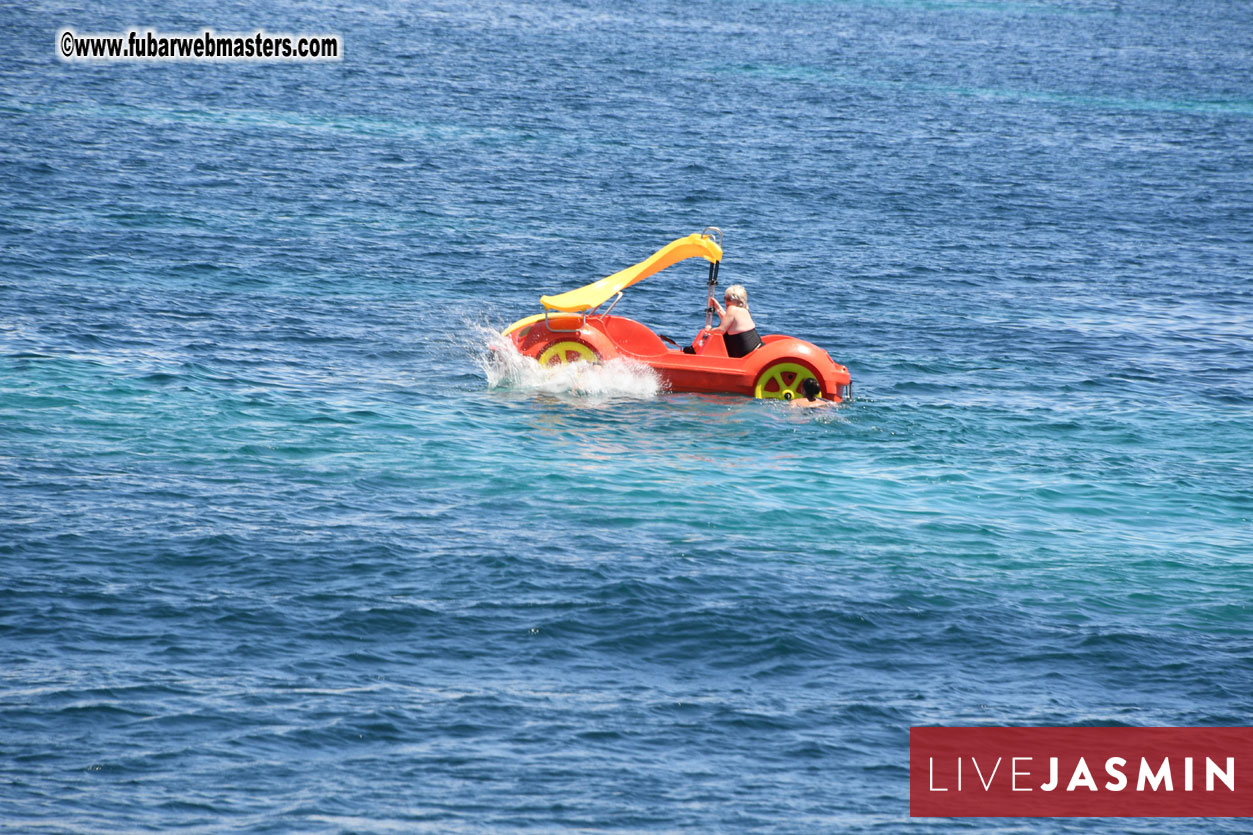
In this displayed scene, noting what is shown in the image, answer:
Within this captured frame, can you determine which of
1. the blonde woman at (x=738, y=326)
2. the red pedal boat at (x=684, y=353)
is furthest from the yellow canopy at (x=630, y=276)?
the blonde woman at (x=738, y=326)

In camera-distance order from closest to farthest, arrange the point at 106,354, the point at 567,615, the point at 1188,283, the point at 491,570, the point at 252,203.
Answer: the point at 567,615 → the point at 491,570 → the point at 106,354 → the point at 1188,283 → the point at 252,203

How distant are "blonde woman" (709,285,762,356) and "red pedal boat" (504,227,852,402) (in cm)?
11

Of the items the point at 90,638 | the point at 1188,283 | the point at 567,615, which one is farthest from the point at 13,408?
the point at 1188,283

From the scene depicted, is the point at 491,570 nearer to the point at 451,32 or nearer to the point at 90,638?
the point at 90,638

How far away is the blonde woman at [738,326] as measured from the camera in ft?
57.3

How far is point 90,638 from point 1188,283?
22418mm

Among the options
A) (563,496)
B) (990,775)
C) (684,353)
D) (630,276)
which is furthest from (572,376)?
(990,775)

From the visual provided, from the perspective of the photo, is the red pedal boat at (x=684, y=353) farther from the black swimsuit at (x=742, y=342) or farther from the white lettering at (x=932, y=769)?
the white lettering at (x=932, y=769)

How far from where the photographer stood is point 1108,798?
32.4ft

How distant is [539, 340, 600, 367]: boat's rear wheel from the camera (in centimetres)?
1767

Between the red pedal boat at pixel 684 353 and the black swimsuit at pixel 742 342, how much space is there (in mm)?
89

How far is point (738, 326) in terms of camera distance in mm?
17531

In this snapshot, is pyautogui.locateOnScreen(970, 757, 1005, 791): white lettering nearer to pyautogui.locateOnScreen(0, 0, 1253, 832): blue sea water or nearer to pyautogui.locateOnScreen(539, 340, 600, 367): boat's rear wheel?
pyautogui.locateOnScreen(0, 0, 1253, 832): blue sea water

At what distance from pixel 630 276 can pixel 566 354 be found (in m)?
1.42
